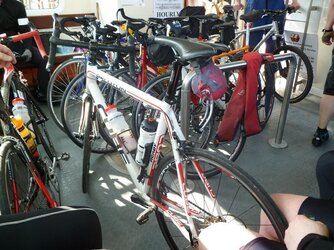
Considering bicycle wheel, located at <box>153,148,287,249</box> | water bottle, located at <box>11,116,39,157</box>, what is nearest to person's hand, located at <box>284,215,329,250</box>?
bicycle wheel, located at <box>153,148,287,249</box>

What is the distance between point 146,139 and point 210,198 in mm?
394

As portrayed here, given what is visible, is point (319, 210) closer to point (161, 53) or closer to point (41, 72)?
point (161, 53)

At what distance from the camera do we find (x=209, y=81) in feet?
3.49

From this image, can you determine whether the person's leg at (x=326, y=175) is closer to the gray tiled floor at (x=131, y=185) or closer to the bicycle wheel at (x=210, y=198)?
the bicycle wheel at (x=210, y=198)

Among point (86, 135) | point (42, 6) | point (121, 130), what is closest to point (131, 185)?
point (86, 135)

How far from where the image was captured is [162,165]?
3.96 ft

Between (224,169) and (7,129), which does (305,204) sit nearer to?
(224,169)

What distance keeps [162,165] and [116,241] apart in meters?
0.55

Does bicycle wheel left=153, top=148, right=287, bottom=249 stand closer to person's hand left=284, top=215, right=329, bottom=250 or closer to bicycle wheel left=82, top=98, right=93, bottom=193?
person's hand left=284, top=215, right=329, bottom=250

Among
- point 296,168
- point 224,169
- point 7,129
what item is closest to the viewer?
point 224,169

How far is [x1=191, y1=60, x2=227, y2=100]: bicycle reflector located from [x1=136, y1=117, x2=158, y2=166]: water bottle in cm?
27

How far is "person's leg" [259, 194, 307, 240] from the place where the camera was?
3.06 feet

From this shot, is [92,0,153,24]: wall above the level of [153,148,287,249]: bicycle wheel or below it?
above

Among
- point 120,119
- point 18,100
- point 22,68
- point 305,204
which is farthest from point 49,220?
point 22,68
